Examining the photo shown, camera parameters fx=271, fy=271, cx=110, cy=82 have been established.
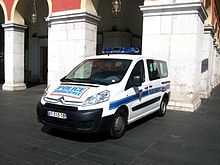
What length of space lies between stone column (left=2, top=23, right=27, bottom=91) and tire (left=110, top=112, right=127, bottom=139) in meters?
9.93

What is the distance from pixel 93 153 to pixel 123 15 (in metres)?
12.9

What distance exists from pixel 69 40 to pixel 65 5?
4.94 feet

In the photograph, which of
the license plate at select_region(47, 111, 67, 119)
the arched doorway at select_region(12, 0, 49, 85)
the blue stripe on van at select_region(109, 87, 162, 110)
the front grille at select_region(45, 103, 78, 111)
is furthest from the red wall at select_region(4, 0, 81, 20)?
the arched doorway at select_region(12, 0, 49, 85)

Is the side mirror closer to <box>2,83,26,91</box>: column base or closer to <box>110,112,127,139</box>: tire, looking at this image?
<box>110,112,127,139</box>: tire

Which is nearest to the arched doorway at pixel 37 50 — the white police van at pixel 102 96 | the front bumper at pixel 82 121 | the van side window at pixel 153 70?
the van side window at pixel 153 70

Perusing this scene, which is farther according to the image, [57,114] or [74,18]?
[74,18]

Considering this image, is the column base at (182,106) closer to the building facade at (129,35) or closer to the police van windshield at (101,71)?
the building facade at (129,35)

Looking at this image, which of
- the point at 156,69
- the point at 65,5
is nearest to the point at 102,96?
the point at 156,69

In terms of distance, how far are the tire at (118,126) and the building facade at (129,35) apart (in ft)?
12.4

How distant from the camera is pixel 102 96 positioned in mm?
5230

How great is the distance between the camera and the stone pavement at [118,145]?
4.48 m

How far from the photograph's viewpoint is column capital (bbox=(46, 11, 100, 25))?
36.0 feet

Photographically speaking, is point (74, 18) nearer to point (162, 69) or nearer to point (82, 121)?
point (162, 69)

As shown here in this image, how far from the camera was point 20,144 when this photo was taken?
16.9 ft
